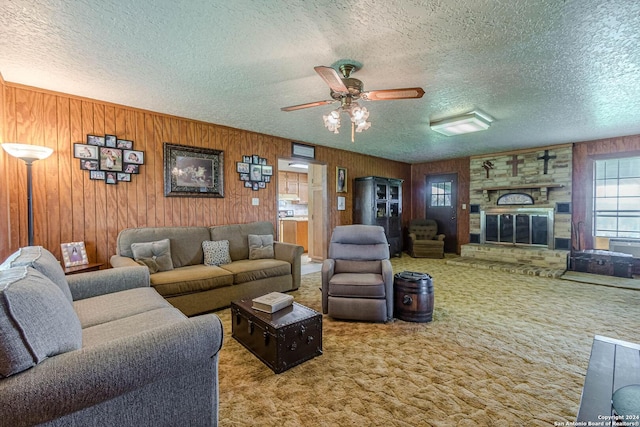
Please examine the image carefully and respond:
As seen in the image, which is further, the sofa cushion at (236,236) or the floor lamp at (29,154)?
the sofa cushion at (236,236)

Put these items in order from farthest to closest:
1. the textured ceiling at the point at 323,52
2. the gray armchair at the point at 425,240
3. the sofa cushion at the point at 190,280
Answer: the gray armchair at the point at 425,240
the sofa cushion at the point at 190,280
the textured ceiling at the point at 323,52

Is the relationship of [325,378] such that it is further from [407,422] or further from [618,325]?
[618,325]

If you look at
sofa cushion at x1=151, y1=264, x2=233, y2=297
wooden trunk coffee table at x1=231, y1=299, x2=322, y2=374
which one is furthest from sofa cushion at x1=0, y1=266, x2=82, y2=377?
sofa cushion at x1=151, y1=264, x2=233, y2=297

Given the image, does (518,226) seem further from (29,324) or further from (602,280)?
(29,324)

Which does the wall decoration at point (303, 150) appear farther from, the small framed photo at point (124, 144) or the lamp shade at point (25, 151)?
the lamp shade at point (25, 151)

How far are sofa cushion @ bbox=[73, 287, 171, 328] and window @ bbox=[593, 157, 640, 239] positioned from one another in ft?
23.7

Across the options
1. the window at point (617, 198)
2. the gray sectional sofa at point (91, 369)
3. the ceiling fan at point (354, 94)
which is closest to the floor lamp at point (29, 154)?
the gray sectional sofa at point (91, 369)

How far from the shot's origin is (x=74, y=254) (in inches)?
120

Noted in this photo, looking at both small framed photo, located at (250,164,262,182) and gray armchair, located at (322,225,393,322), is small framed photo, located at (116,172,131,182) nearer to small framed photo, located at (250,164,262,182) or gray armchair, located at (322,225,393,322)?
small framed photo, located at (250,164,262,182)

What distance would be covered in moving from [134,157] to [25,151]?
3.50 feet

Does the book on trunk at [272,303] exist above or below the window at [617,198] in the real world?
below

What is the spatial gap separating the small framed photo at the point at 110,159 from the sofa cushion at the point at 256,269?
1.74 meters

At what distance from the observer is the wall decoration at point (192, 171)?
12.6ft

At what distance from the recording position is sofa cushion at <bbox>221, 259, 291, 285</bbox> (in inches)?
134
